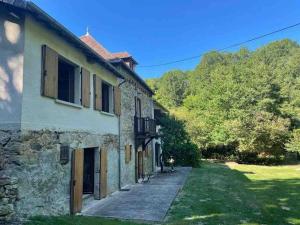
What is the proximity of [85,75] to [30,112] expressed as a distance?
343 centimetres

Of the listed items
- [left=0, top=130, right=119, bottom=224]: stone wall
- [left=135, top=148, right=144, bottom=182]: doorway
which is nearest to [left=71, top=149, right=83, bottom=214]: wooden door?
[left=0, top=130, right=119, bottom=224]: stone wall

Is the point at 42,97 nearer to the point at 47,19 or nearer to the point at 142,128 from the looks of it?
the point at 47,19

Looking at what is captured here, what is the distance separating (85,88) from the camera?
32.9ft

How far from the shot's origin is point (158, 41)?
29.7 m

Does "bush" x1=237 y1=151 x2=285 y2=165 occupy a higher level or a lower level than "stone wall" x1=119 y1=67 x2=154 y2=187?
lower

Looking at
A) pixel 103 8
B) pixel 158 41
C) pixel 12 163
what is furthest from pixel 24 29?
pixel 158 41

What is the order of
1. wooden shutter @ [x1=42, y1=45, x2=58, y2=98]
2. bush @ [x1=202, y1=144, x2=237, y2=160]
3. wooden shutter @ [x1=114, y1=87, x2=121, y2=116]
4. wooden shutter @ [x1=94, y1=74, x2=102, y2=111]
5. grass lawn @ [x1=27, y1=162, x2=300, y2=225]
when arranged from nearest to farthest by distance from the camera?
1. wooden shutter @ [x1=42, y1=45, x2=58, y2=98]
2. grass lawn @ [x1=27, y1=162, x2=300, y2=225]
3. wooden shutter @ [x1=94, y1=74, x2=102, y2=111]
4. wooden shutter @ [x1=114, y1=87, x2=121, y2=116]
5. bush @ [x1=202, y1=144, x2=237, y2=160]

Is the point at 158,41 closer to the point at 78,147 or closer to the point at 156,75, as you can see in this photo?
the point at 78,147

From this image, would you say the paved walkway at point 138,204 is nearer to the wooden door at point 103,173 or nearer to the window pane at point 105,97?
the wooden door at point 103,173

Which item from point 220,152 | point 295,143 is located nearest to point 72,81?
point 295,143

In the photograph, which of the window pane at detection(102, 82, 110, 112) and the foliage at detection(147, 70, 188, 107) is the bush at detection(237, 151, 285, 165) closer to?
the window pane at detection(102, 82, 110, 112)

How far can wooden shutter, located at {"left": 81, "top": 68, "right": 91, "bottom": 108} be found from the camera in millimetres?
9856

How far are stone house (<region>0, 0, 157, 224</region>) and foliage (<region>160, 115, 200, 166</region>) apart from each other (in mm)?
11949

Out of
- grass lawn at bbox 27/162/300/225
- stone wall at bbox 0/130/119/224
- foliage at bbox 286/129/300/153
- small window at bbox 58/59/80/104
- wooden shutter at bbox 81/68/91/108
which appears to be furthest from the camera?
foliage at bbox 286/129/300/153
